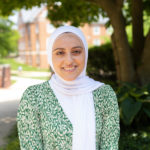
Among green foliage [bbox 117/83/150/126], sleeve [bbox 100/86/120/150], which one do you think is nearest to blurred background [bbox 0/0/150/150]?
green foliage [bbox 117/83/150/126]

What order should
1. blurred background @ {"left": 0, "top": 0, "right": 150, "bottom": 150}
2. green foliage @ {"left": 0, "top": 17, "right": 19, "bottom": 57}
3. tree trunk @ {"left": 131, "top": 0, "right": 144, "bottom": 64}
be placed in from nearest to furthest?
blurred background @ {"left": 0, "top": 0, "right": 150, "bottom": 150} → tree trunk @ {"left": 131, "top": 0, "right": 144, "bottom": 64} → green foliage @ {"left": 0, "top": 17, "right": 19, "bottom": 57}

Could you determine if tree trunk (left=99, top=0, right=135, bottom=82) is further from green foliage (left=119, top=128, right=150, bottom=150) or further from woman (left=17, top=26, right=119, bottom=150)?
woman (left=17, top=26, right=119, bottom=150)

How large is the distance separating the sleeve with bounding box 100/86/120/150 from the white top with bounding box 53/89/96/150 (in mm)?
101

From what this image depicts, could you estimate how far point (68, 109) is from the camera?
1.94 m

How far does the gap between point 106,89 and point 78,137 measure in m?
0.45

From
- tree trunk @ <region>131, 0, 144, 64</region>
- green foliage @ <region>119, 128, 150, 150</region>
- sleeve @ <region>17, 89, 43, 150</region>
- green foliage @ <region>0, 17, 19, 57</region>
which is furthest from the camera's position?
green foliage @ <region>0, 17, 19, 57</region>

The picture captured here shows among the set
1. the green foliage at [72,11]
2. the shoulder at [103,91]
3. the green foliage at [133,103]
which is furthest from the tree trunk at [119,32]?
the shoulder at [103,91]

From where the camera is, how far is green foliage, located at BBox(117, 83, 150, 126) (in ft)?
17.6

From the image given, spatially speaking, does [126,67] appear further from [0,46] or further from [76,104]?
[0,46]

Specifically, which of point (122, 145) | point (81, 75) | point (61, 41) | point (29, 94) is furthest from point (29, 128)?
point (122, 145)

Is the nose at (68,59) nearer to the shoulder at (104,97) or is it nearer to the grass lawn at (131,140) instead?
the shoulder at (104,97)

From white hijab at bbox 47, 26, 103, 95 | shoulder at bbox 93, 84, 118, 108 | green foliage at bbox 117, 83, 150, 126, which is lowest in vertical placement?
green foliage at bbox 117, 83, 150, 126

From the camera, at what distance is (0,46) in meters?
26.7

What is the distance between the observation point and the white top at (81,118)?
192 cm
